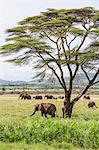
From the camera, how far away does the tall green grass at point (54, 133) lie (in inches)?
607

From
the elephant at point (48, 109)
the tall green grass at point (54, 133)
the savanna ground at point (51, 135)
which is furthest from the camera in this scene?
the elephant at point (48, 109)

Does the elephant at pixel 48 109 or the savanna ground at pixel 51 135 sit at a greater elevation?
the elephant at pixel 48 109

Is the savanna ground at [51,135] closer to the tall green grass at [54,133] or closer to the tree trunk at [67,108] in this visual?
the tall green grass at [54,133]

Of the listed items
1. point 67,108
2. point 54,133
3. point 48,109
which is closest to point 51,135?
point 54,133

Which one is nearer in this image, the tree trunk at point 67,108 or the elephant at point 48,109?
the elephant at point 48,109

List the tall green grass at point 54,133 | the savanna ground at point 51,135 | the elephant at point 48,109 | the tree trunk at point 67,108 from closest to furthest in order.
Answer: the savanna ground at point 51,135 → the tall green grass at point 54,133 → the elephant at point 48,109 → the tree trunk at point 67,108

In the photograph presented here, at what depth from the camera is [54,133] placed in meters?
16.0

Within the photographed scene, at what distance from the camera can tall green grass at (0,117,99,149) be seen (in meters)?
→ 15.4

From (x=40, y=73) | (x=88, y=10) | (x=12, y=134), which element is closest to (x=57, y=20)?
(x=88, y=10)

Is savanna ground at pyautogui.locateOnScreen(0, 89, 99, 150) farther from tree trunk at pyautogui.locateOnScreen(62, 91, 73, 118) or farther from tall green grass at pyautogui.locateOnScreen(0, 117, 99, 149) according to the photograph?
tree trunk at pyautogui.locateOnScreen(62, 91, 73, 118)

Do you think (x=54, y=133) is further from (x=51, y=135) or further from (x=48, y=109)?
(x=48, y=109)

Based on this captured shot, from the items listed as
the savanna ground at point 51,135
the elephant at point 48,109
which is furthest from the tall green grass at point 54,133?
the elephant at point 48,109

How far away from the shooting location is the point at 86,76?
2861cm

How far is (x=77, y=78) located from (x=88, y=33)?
344 cm
